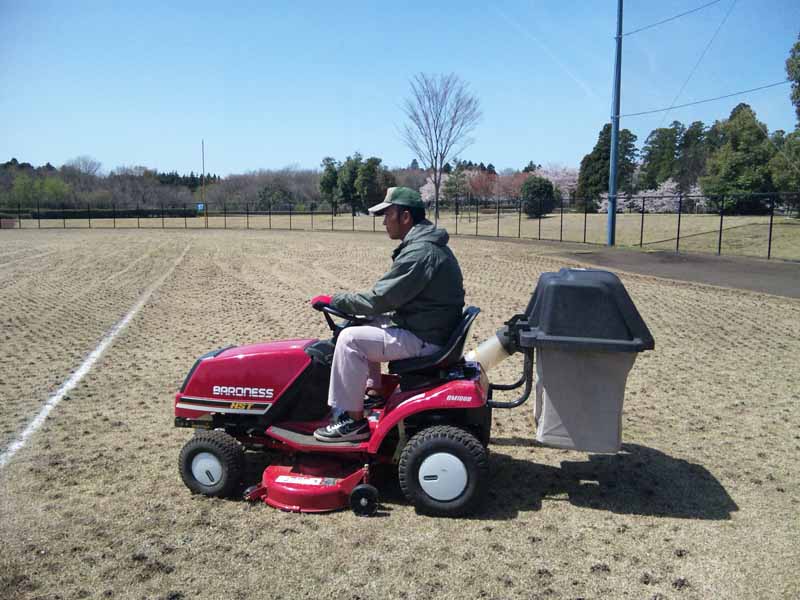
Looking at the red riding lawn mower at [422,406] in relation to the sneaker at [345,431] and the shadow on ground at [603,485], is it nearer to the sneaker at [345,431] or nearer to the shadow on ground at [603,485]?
the sneaker at [345,431]

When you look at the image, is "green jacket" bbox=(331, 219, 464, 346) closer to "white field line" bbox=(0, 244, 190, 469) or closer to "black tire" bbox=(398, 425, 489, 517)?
"black tire" bbox=(398, 425, 489, 517)

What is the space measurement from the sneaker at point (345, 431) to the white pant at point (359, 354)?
9 centimetres

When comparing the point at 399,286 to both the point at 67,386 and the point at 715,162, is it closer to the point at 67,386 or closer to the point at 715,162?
the point at 67,386

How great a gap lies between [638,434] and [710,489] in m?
1.10

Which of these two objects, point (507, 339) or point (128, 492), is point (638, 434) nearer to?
point (507, 339)

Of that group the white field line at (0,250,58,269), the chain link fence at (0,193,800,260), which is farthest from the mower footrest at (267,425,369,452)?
the chain link fence at (0,193,800,260)

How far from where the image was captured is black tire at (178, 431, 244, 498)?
4.20 m

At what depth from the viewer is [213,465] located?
4230mm

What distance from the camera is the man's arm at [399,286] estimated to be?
4.00m

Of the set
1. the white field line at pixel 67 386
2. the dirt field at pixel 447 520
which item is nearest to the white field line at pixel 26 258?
the white field line at pixel 67 386

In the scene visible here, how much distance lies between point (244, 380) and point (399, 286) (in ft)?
3.92

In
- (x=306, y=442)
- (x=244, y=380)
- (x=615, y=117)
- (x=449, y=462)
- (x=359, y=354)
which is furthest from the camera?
(x=615, y=117)

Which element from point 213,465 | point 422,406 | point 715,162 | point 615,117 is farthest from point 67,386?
point 715,162

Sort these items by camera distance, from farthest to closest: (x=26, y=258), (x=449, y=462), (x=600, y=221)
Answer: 1. (x=600, y=221)
2. (x=26, y=258)
3. (x=449, y=462)
